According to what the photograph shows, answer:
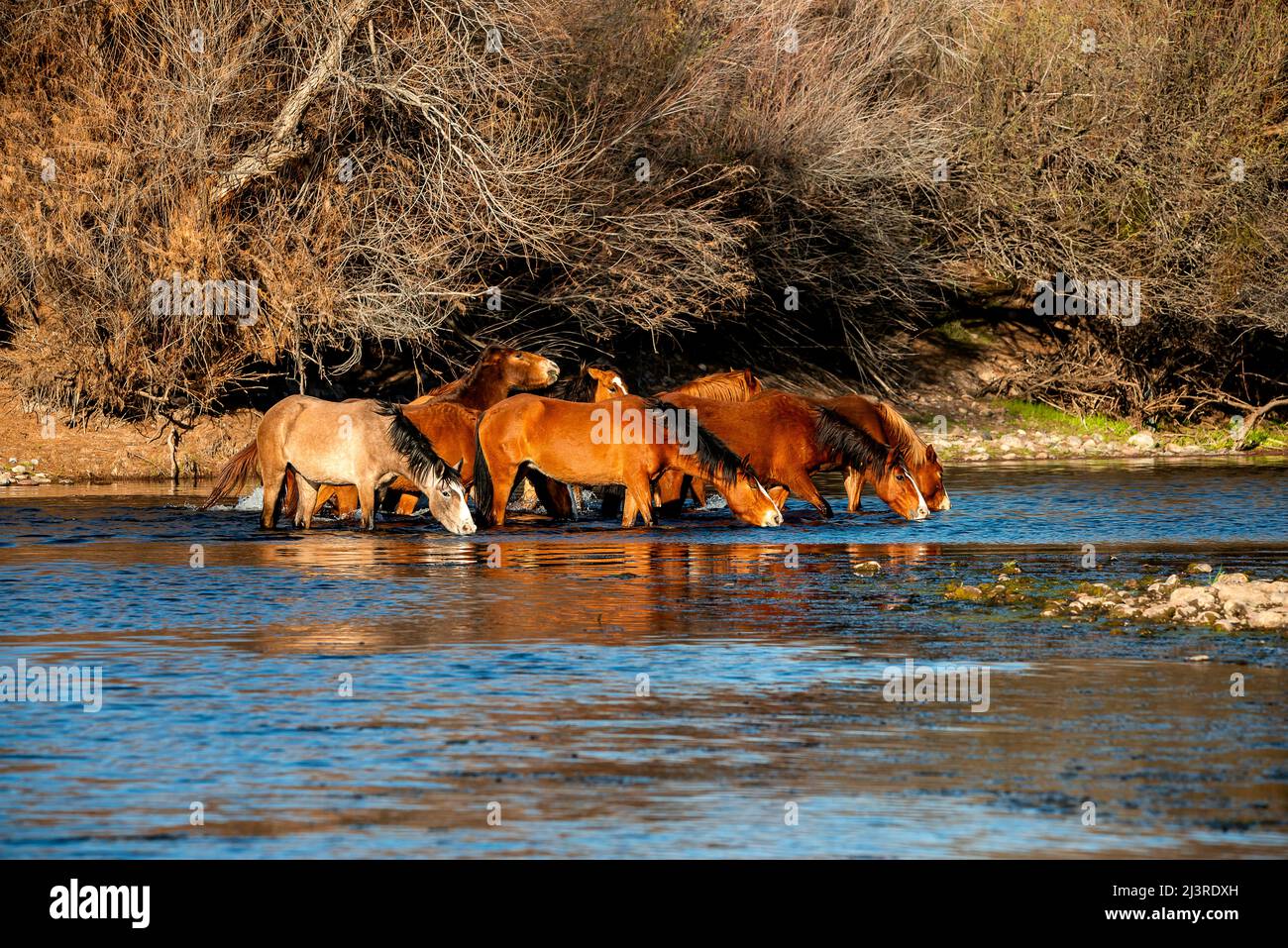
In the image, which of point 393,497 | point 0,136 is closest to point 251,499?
point 393,497

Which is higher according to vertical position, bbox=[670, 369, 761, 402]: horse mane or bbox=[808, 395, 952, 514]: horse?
bbox=[670, 369, 761, 402]: horse mane

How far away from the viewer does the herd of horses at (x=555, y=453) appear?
57.5 ft

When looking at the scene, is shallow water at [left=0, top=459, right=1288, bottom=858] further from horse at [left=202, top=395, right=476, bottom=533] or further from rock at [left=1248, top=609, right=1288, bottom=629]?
horse at [left=202, top=395, right=476, bottom=533]

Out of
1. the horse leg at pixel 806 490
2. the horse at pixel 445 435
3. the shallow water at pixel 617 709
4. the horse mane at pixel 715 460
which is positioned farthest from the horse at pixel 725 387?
the shallow water at pixel 617 709

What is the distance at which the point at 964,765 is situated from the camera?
7617mm

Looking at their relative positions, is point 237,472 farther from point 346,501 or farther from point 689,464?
point 689,464

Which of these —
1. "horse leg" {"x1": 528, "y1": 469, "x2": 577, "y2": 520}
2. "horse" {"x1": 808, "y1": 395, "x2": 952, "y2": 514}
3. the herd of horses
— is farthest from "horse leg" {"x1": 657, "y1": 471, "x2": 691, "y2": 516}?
"horse" {"x1": 808, "y1": 395, "x2": 952, "y2": 514}

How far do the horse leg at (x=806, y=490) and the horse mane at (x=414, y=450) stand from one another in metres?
3.62

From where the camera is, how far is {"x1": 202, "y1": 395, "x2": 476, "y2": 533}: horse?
17.3 metres

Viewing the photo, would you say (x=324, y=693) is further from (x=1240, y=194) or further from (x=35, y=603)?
(x=1240, y=194)

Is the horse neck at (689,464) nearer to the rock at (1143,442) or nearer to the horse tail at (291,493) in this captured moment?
the horse tail at (291,493)

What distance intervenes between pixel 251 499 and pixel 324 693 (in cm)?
1231

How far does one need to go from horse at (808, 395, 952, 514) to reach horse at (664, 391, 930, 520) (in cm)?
43

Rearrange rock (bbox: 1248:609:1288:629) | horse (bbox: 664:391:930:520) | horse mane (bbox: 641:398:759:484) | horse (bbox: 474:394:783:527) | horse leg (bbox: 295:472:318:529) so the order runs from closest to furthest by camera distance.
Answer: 1. rock (bbox: 1248:609:1288:629)
2. horse mane (bbox: 641:398:759:484)
3. horse (bbox: 474:394:783:527)
4. horse leg (bbox: 295:472:318:529)
5. horse (bbox: 664:391:930:520)
